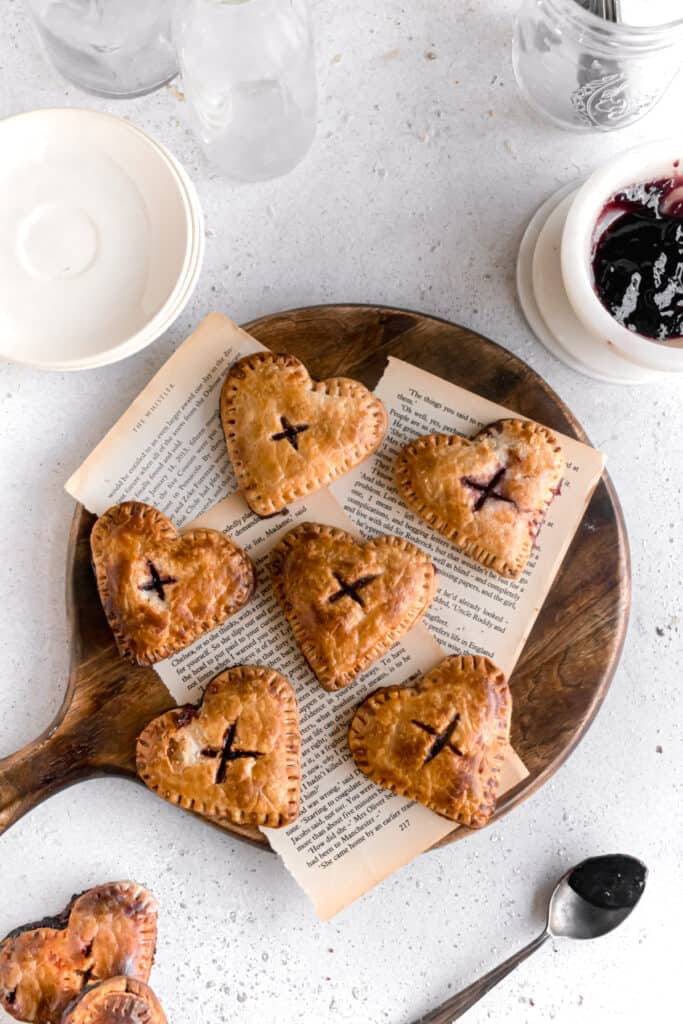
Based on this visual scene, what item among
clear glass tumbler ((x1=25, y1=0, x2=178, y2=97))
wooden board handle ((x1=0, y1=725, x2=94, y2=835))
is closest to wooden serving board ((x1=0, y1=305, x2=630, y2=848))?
wooden board handle ((x1=0, y1=725, x2=94, y2=835))

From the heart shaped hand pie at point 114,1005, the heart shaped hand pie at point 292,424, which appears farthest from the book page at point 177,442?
the heart shaped hand pie at point 114,1005

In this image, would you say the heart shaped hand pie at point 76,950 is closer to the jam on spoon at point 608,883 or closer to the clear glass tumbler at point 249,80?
the jam on spoon at point 608,883

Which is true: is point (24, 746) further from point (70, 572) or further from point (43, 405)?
point (43, 405)

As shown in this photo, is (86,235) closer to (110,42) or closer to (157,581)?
(110,42)

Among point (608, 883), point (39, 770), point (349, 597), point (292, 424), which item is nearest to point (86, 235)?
point (292, 424)

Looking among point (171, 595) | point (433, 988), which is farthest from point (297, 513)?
point (433, 988)

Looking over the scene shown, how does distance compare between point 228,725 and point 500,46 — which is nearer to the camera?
point 228,725
